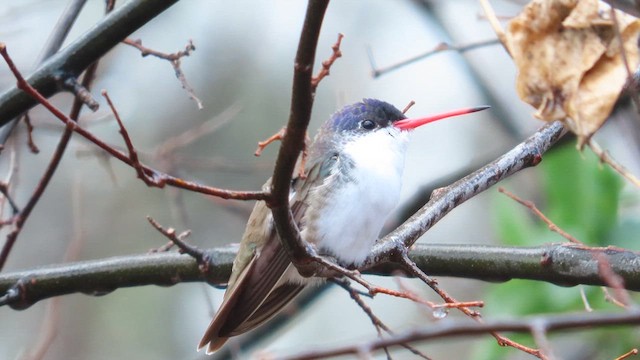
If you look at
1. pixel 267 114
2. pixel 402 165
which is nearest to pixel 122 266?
pixel 402 165

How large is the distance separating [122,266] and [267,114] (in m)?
6.38

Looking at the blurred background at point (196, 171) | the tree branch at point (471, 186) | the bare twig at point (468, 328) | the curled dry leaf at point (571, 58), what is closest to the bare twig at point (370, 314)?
the tree branch at point (471, 186)

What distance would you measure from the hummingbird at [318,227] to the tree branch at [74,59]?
0.89 metres

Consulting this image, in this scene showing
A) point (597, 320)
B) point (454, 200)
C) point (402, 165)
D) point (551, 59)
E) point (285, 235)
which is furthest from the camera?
point (402, 165)

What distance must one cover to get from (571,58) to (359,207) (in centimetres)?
121

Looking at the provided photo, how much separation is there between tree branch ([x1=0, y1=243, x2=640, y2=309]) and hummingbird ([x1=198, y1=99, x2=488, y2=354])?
0.19 m

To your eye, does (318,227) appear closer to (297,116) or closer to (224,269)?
(224,269)

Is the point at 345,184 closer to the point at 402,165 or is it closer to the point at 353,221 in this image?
the point at 353,221

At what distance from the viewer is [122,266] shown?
3715 millimetres

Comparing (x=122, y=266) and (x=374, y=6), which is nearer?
(x=122, y=266)

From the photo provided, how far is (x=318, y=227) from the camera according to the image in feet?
12.2

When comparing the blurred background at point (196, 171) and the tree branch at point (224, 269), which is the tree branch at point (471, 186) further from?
the blurred background at point (196, 171)

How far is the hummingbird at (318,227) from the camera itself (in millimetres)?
3594

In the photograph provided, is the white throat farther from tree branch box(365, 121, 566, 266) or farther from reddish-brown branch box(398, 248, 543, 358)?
reddish-brown branch box(398, 248, 543, 358)
